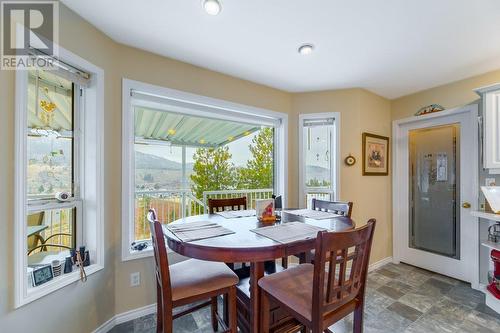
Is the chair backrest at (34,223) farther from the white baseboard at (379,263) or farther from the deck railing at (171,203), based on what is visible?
the white baseboard at (379,263)

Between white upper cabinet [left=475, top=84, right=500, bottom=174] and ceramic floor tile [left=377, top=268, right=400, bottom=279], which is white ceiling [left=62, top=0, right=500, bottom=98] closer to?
white upper cabinet [left=475, top=84, right=500, bottom=174]

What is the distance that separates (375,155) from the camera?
3.08 metres

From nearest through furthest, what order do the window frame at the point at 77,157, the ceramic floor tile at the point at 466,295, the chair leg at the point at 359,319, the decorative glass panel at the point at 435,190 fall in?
the chair leg at the point at 359,319, the window frame at the point at 77,157, the ceramic floor tile at the point at 466,295, the decorative glass panel at the point at 435,190

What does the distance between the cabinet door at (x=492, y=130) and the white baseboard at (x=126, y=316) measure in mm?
3597

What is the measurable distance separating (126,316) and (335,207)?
221cm

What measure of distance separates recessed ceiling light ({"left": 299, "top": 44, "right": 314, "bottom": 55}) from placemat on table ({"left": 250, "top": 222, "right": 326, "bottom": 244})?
62.9 inches

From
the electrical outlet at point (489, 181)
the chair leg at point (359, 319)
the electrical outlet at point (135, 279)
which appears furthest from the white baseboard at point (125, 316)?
the electrical outlet at point (489, 181)

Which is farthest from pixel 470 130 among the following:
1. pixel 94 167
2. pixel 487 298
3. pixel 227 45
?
pixel 94 167

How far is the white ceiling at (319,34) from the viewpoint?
154cm

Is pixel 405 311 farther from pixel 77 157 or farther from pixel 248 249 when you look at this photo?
pixel 77 157

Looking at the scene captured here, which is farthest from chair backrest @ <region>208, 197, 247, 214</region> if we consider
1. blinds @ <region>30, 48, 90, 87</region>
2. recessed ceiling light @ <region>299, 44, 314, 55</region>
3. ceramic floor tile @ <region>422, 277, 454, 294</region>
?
ceramic floor tile @ <region>422, 277, 454, 294</region>

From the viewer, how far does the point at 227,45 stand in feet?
6.54

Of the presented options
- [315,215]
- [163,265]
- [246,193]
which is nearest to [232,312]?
[163,265]

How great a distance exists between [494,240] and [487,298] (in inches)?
22.9
